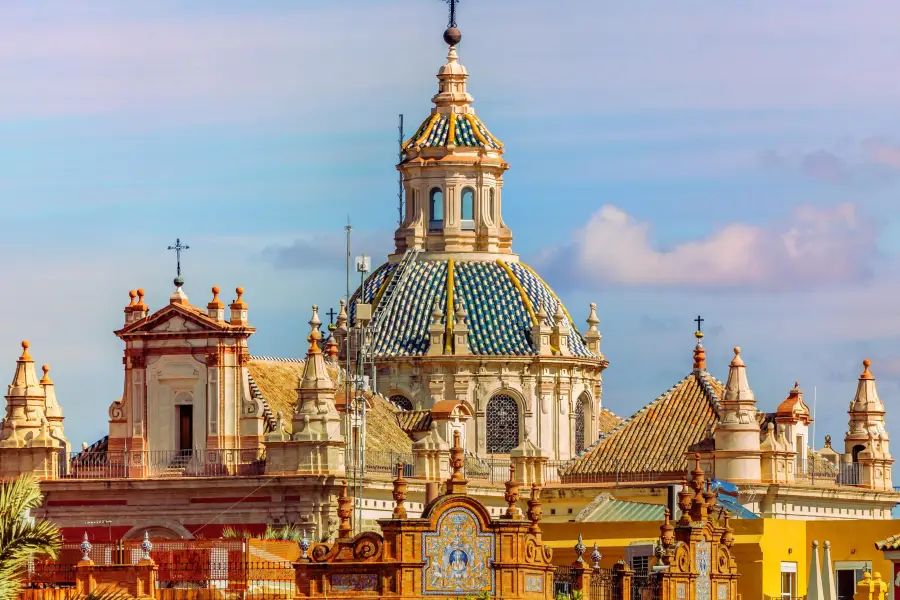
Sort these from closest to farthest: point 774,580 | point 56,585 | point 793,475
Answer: point 56,585, point 774,580, point 793,475

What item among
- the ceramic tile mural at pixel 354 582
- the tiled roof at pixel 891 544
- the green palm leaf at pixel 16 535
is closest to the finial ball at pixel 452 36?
the tiled roof at pixel 891 544

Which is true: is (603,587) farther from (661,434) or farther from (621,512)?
(661,434)

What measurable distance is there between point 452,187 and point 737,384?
1261cm

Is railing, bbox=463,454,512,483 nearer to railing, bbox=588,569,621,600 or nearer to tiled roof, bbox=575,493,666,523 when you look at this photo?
tiled roof, bbox=575,493,666,523

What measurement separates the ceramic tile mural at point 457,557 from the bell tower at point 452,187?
155 ft

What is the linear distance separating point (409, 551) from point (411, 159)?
4861 centimetres

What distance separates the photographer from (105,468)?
10856 cm

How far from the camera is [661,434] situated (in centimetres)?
12069

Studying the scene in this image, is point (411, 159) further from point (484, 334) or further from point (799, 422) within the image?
point (799, 422)

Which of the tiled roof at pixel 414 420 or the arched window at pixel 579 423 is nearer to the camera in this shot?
the tiled roof at pixel 414 420

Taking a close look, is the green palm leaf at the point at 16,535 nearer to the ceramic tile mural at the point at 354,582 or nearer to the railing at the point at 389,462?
the ceramic tile mural at the point at 354,582

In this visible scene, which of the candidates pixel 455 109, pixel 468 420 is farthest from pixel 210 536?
pixel 455 109

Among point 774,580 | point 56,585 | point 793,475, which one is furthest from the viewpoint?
point 793,475

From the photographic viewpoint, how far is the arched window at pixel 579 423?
403ft
